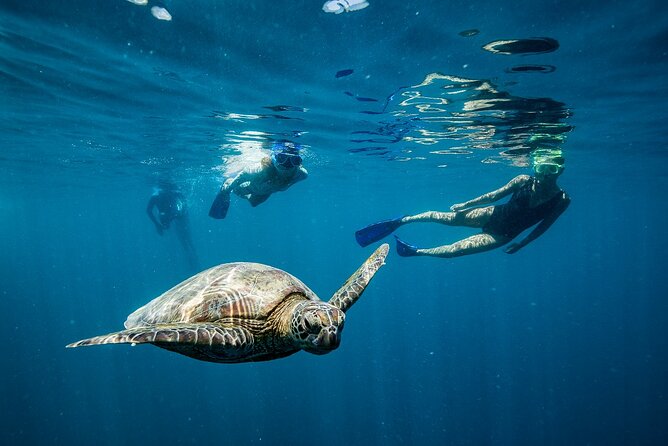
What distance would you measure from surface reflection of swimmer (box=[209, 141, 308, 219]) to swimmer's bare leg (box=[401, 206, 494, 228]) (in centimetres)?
381

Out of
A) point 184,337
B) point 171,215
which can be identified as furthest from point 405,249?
point 171,215

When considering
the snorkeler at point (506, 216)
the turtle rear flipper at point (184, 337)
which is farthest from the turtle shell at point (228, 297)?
the snorkeler at point (506, 216)

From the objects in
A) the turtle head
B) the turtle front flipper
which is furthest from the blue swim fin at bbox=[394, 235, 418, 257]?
the turtle head

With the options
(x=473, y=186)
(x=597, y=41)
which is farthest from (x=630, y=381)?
(x=597, y=41)

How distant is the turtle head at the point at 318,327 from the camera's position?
Result: 284cm

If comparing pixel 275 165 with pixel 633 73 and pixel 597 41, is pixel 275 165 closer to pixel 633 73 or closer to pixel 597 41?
pixel 597 41

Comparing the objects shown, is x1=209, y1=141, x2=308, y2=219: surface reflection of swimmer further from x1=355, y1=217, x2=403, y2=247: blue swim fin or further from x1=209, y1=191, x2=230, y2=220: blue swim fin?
x1=355, y1=217, x2=403, y2=247: blue swim fin

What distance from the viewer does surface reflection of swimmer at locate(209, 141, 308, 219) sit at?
10.2 metres

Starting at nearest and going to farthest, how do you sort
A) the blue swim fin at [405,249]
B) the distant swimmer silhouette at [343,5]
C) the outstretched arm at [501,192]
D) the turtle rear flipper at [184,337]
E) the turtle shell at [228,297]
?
the turtle rear flipper at [184,337] → the turtle shell at [228,297] → the distant swimmer silhouette at [343,5] → the outstretched arm at [501,192] → the blue swim fin at [405,249]

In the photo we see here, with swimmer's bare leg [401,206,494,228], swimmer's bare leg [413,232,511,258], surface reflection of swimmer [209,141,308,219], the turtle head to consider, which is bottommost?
the turtle head

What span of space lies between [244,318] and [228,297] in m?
0.37

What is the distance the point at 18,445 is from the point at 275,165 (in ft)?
75.0

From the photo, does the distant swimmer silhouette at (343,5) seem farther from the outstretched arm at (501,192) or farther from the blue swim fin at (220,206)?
the blue swim fin at (220,206)

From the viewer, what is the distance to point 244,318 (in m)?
3.66
